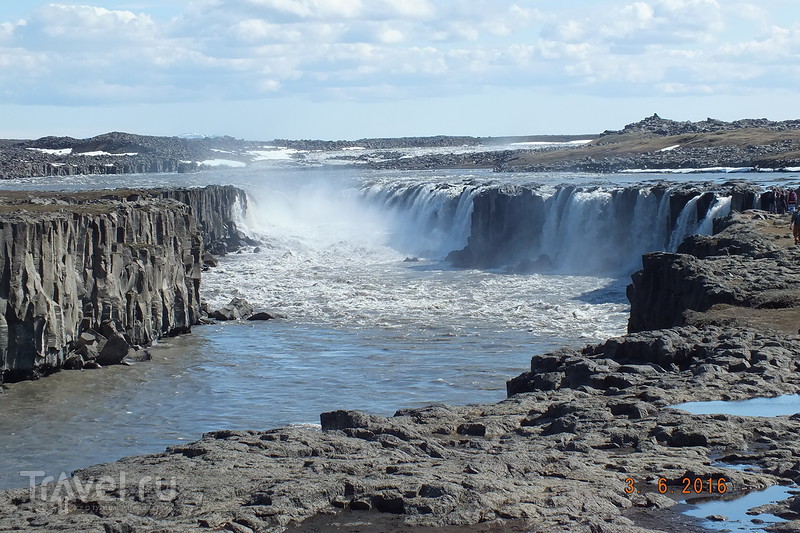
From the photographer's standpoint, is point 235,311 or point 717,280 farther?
point 235,311

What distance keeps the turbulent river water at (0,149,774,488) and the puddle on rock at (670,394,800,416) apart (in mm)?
9537

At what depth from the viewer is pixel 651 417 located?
717 inches

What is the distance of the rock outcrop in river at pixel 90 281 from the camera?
3102cm

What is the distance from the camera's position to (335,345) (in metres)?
37.9

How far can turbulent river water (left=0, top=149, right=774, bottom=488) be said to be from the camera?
27062 mm

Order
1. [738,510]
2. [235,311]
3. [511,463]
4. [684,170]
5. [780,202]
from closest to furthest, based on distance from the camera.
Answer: [738,510], [511,463], [235,311], [780,202], [684,170]

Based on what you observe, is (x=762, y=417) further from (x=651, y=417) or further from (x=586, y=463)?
(x=586, y=463)

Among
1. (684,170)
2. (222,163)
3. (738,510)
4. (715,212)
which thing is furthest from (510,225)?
(222,163)

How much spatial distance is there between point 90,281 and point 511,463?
22.8 metres

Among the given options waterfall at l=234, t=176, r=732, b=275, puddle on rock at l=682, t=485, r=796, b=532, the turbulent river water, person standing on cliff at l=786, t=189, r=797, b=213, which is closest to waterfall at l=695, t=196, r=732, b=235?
waterfall at l=234, t=176, r=732, b=275

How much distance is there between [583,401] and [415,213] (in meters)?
62.2

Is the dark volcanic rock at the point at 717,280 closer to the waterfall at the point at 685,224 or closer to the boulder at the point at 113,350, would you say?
the boulder at the point at 113,350
